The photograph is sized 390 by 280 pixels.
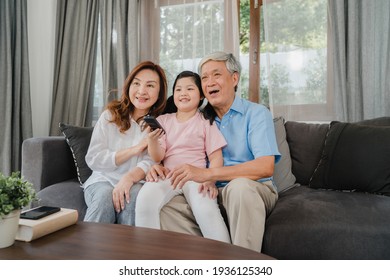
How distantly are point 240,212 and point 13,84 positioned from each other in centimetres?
231

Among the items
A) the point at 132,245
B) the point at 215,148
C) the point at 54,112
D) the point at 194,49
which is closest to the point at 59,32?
the point at 54,112

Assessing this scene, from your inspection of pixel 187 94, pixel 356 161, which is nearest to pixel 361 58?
pixel 356 161

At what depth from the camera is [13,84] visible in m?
2.67

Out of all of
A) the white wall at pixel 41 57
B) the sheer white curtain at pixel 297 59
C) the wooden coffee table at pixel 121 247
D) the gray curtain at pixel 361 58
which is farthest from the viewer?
the white wall at pixel 41 57

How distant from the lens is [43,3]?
2924 millimetres

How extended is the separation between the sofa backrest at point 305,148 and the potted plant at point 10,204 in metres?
1.51

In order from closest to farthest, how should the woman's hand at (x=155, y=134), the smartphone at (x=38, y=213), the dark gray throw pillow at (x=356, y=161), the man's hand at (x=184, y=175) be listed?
1. the smartphone at (x=38, y=213)
2. the man's hand at (x=184, y=175)
3. the woman's hand at (x=155, y=134)
4. the dark gray throw pillow at (x=356, y=161)

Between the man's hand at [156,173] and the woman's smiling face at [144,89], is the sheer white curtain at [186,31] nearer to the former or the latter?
the woman's smiling face at [144,89]

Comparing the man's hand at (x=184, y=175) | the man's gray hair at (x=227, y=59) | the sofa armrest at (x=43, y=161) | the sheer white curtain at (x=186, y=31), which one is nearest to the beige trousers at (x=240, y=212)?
the man's hand at (x=184, y=175)

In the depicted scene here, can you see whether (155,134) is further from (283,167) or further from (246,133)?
(283,167)

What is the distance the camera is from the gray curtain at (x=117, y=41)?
9.52ft

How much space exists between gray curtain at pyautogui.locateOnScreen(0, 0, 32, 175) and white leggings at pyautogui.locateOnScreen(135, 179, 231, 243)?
177cm

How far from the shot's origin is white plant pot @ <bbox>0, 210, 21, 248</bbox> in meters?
0.84
